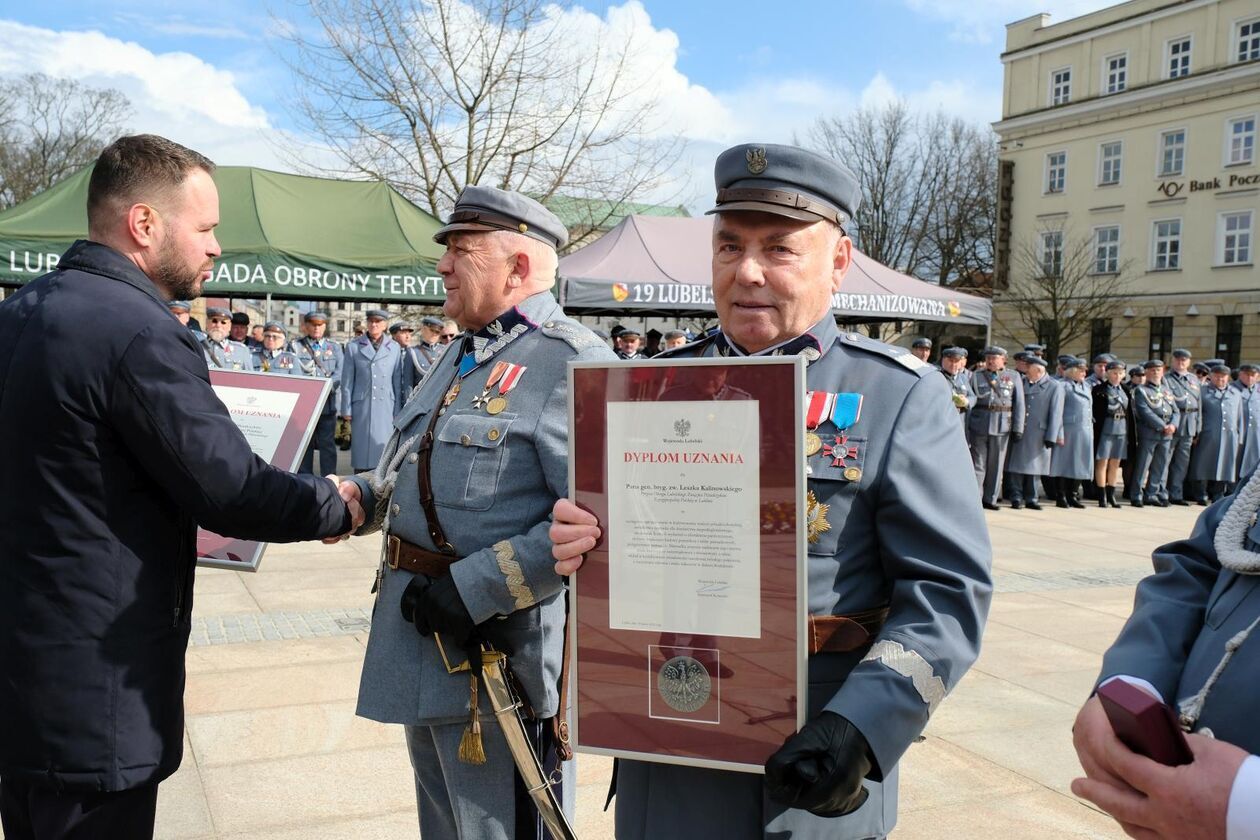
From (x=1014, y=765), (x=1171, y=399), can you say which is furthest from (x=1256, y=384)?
(x=1014, y=765)

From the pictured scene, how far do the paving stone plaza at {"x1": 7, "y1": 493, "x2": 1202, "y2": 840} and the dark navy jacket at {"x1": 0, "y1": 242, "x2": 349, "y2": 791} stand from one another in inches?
55.9

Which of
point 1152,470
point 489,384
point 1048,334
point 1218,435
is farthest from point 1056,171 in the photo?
point 489,384

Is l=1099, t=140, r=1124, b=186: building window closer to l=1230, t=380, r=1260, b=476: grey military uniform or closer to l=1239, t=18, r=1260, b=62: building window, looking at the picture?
l=1239, t=18, r=1260, b=62: building window

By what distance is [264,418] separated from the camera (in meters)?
3.21

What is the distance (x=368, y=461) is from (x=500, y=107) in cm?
829

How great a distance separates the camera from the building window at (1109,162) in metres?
39.7

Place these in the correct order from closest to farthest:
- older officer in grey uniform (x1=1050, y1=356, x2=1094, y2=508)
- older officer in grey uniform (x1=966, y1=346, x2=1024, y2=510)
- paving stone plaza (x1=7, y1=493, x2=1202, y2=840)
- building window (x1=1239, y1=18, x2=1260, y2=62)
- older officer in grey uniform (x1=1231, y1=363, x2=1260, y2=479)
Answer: paving stone plaza (x1=7, y1=493, x2=1202, y2=840) < older officer in grey uniform (x1=966, y1=346, x2=1024, y2=510) < older officer in grey uniform (x1=1050, y1=356, x2=1094, y2=508) < older officer in grey uniform (x1=1231, y1=363, x2=1260, y2=479) < building window (x1=1239, y1=18, x2=1260, y2=62)

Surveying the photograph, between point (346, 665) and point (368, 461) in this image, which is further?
point (368, 461)

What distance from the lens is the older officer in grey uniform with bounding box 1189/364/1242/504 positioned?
49.5ft

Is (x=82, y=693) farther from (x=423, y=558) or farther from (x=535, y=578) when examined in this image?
(x=535, y=578)

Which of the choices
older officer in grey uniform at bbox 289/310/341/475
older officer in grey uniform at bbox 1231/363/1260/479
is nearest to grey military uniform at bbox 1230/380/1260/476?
older officer in grey uniform at bbox 1231/363/1260/479

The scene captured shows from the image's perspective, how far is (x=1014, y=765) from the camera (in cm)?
423

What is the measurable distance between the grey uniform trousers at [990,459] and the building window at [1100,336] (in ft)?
92.9

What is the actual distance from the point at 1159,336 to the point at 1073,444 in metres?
27.7
